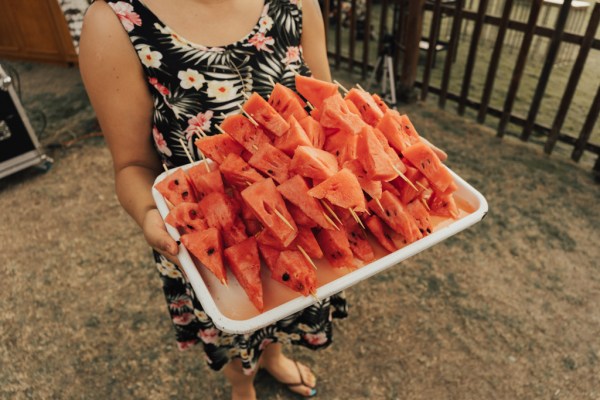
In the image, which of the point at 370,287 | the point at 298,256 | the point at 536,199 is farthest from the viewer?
the point at 536,199

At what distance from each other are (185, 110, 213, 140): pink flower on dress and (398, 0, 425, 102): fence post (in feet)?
10.9

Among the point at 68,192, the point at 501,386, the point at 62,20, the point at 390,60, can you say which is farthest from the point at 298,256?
the point at 62,20

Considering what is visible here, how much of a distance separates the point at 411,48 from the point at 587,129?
1.72 m

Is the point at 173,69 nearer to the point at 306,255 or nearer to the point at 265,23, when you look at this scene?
the point at 265,23

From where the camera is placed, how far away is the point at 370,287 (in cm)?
A: 273

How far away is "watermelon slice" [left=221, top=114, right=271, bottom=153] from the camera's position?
49.1 inches

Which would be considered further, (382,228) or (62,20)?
(62,20)

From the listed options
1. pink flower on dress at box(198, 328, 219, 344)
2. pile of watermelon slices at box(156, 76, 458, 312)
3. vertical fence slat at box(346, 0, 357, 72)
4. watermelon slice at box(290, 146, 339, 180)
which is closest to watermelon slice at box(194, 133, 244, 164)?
pile of watermelon slices at box(156, 76, 458, 312)

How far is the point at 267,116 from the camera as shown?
122cm

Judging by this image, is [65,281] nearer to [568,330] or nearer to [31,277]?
[31,277]

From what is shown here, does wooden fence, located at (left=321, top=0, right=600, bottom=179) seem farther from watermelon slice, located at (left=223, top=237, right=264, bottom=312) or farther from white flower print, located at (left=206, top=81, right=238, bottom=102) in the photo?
watermelon slice, located at (left=223, top=237, right=264, bottom=312)

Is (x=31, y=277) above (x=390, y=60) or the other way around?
the other way around

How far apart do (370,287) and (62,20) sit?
201 inches

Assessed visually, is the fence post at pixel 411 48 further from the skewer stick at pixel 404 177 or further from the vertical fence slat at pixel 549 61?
the skewer stick at pixel 404 177
